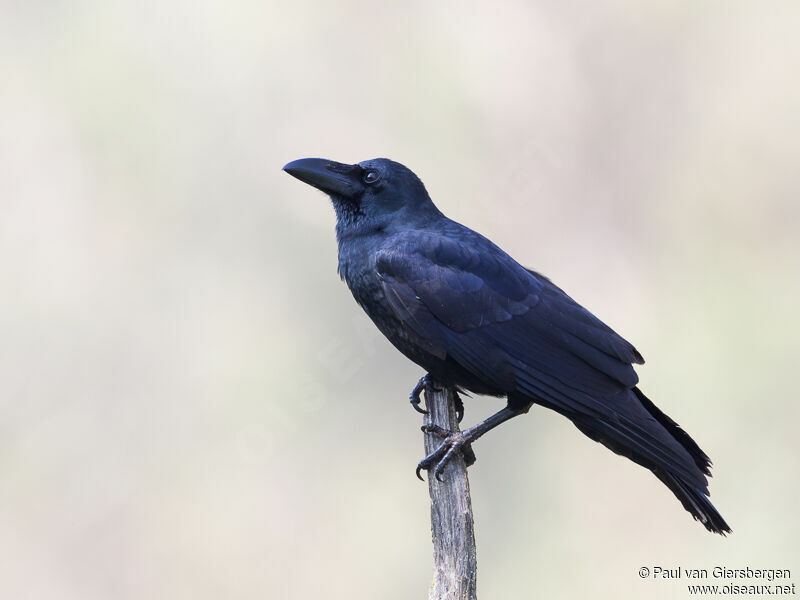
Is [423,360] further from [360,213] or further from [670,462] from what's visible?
[670,462]

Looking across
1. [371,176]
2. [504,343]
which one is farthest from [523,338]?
Answer: [371,176]

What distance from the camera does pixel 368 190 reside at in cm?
571

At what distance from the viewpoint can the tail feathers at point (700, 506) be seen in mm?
4883

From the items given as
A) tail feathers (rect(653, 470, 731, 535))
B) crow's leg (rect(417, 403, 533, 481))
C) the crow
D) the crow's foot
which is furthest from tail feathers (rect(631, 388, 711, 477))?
the crow's foot

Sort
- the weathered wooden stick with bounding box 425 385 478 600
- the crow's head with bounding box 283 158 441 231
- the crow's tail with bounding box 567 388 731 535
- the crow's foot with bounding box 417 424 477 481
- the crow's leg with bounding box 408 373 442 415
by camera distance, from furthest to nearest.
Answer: the crow's head with bounding box 283 158 441 231 < the crow's leg with bounding box 408 373 442 415 < the crow's foot with bounding box 417 424 477 481 < the crow's tail with bounding box 567 388 731 535 < the weathered wooden stick with bounding box 425 385 478 600

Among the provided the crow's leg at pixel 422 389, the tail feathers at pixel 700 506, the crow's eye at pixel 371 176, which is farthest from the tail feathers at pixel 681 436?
the crow's eye at pixel 371 176

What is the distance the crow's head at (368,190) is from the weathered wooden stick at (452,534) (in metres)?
1.36

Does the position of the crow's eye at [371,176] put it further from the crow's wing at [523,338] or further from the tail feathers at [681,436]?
the tail feathers at [681,436]

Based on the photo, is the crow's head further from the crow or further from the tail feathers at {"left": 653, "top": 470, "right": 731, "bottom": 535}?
the tail feathers at {"left": 653, "top": 470, "right": 731, "bottom": 535}

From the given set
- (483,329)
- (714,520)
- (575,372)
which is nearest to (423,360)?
(483,329)

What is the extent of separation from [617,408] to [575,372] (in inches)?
11.3

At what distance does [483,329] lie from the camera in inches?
201

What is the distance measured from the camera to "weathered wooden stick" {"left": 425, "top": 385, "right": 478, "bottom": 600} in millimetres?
4613

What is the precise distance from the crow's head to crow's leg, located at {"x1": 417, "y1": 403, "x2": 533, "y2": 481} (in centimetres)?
127
